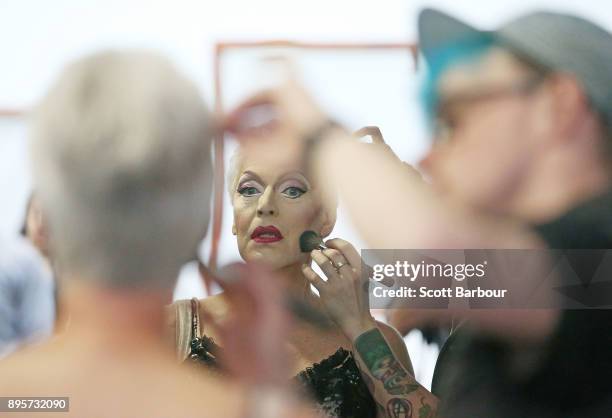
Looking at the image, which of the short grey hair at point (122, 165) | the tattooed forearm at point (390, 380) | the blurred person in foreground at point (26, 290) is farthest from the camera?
the tattooed forearm at point (390, 380)

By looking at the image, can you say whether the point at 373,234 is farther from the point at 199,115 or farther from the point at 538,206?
the point at 199,115

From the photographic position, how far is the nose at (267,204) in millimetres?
1776

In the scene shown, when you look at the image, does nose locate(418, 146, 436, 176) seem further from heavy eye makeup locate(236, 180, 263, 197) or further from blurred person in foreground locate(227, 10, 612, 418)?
heavy eye makeup locate(236, 180, 263, 197)

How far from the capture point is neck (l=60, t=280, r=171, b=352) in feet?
3.69

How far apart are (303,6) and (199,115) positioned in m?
0.86

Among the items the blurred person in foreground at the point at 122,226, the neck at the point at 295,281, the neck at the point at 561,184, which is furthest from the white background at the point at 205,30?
the blurred person in foreground at the point at 122,226

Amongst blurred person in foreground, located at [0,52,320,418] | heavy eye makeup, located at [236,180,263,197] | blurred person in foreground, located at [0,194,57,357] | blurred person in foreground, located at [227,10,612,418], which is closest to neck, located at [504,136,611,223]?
blurred person in foreground, located at [227,10,612,418]

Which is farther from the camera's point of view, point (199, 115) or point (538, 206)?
point (538, 206)

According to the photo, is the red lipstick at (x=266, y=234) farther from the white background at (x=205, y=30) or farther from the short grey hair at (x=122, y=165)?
the short grey hair at (x=122, y=165)

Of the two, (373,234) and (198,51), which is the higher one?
(198,51)

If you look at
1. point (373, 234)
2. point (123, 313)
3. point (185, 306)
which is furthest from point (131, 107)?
point (373, 234)

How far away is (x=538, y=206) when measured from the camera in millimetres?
1657

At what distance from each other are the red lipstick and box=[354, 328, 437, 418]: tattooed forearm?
0.92 feet

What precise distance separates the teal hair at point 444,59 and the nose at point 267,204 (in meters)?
0.38
